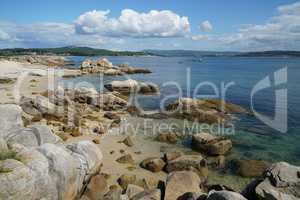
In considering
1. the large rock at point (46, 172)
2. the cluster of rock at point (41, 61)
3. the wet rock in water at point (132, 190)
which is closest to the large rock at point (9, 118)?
the large rock at point (46, 172)

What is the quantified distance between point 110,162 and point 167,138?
16.7ft

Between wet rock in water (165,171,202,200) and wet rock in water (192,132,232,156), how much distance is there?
511cm

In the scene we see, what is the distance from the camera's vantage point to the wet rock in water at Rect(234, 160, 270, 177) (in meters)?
14.9

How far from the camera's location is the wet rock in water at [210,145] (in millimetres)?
17531

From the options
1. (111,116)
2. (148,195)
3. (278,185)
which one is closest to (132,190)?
(148,195)

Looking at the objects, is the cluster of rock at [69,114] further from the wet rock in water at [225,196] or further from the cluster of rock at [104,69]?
the cluster of rock at [104,69]

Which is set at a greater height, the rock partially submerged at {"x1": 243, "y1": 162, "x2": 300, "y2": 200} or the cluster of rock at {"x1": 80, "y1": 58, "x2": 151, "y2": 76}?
the cluster of rock at {"x1": 80, "y1": 58, "x2": 151, "y2": 76}

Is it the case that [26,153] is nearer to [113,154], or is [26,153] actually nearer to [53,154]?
[53,154]

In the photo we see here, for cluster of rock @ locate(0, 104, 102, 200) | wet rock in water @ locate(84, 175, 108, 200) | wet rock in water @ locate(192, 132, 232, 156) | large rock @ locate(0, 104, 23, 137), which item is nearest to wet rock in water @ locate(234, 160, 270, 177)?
wet rock in water @ locate(192, 132, 232, 156)

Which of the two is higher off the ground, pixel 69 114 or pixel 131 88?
pixel 131 88

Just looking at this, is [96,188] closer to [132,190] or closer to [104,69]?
[132,190]

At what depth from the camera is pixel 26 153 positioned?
10164 millimetres

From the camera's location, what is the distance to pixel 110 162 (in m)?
15.9

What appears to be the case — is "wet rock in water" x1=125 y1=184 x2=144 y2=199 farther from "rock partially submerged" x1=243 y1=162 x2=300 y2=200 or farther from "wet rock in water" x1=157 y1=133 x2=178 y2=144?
"wet rock in water" x1=157 y1=133 x2=178 y2=144
